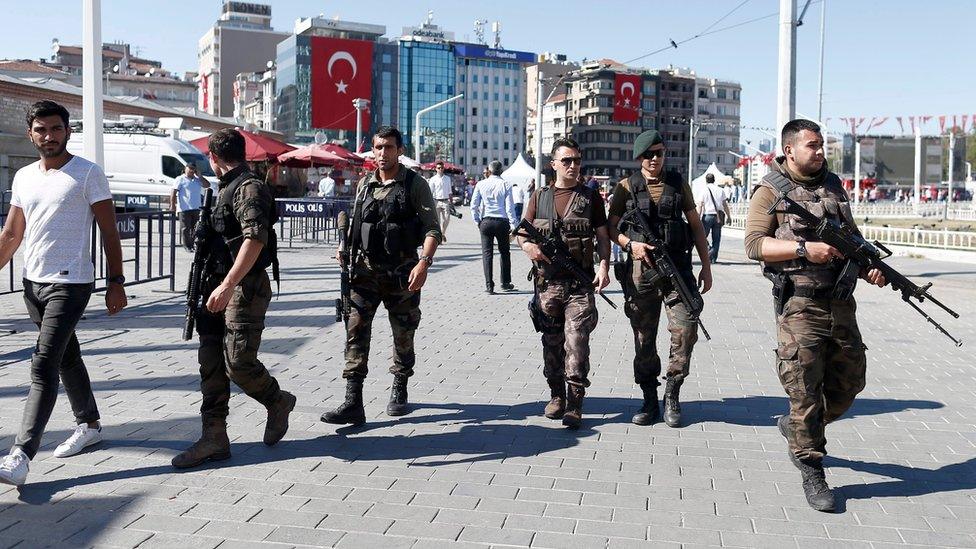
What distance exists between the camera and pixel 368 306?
20.0 ft

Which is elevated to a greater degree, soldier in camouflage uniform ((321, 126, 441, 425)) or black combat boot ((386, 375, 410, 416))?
soldier in camouflage uniform ((321, 126, 441, 425))

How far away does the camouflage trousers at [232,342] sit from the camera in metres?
5.17

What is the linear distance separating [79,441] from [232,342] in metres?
1.02

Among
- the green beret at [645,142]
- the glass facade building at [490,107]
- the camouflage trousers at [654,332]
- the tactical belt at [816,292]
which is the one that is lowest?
the camouflage trousers at [654,332]

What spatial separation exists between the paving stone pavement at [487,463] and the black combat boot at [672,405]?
67 millimetres

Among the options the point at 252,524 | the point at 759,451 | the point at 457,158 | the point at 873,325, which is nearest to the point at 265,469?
the point at 252,524

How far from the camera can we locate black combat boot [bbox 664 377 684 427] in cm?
628

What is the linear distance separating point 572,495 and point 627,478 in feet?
1.37

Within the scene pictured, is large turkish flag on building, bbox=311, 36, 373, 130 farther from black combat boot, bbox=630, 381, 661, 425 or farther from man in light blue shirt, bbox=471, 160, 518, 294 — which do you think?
black combat boot, bbox=630, 381, 661, 425

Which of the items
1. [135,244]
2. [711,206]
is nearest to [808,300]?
[135,244]

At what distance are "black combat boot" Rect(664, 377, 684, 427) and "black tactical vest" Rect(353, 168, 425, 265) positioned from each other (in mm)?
1783

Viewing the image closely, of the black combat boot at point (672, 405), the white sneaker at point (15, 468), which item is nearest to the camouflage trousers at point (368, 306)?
the black combat boot at point (672, 405)

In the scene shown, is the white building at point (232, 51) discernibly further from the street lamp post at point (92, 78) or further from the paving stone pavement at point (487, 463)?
the paving stone pavement at point (487, 463)

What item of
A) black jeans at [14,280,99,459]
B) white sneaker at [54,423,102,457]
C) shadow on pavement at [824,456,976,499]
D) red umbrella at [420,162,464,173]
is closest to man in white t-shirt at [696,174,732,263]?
red umbrella at [420,162,464,173]
